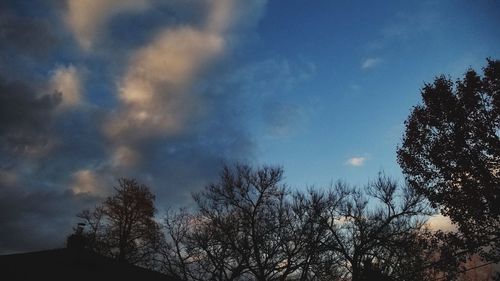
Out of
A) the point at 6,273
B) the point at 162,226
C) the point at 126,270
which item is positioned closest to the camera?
the point at 6,273

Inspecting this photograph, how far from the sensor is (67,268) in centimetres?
1666

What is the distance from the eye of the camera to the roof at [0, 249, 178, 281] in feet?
50.8

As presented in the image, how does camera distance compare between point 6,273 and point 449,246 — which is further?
point 449,246

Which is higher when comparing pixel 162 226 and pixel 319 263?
pixel 162 226

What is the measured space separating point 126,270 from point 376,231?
1614 centimetres

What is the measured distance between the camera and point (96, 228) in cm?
3189

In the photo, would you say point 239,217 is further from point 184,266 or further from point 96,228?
point 96,228

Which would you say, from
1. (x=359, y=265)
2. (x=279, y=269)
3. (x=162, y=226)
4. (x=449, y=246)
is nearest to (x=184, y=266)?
(x=162, y=226)


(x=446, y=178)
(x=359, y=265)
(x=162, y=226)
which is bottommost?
(x=359, y=265)

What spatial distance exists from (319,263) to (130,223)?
16.6 meters

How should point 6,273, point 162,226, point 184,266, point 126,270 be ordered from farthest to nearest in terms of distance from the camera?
point 162,226 < point 184,266 < point 126,270 < point 6,273

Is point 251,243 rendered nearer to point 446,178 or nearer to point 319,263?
point 319,263

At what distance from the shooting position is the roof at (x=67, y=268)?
15.5m

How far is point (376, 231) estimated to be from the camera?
24.5 m
